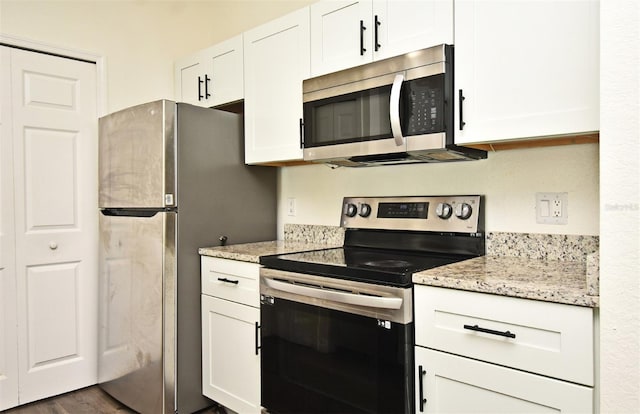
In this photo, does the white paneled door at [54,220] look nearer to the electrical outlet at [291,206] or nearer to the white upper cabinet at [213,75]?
the white upper cabinet at [213,75]

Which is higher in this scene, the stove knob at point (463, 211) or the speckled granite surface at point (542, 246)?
the stove knob at point (463, 211)

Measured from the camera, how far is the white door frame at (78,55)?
96.3 inches

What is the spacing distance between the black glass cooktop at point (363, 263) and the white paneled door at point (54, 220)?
1.36 m

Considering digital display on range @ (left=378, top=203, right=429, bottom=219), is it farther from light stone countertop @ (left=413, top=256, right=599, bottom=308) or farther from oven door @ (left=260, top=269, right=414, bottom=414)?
oven door @ (left=260, top=269, right=414, bottom=414)

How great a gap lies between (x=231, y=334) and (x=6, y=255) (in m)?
1.31

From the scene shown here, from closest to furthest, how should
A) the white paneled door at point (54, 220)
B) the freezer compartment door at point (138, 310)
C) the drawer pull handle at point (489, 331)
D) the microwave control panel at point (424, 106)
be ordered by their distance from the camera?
the drawer pull handle at point (489, 331) → the microwave control panel at point (424, 106) → the freezer compartment door at point (138, 310) → the white paneled door at point (54, 220)

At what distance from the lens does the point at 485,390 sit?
138cm

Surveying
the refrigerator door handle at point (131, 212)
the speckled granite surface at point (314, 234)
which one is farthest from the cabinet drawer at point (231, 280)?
the speckled granite surface at point (314, 234)

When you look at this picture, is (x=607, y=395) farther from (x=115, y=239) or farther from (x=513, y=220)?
(x=115, y=239)

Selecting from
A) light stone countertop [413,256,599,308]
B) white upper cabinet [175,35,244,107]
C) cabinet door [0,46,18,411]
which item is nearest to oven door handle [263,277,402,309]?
light stone countertop [413,256,599,308]

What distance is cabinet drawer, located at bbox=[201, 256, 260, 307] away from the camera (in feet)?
6.91

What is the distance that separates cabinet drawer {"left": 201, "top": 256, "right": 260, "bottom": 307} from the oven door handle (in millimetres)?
137

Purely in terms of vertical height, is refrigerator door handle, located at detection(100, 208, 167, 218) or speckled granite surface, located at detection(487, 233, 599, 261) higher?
refrigerator door handle, located at detection(100, 208, 167, 218)

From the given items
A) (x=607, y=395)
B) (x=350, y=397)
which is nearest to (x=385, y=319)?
(x=350, y=397)
